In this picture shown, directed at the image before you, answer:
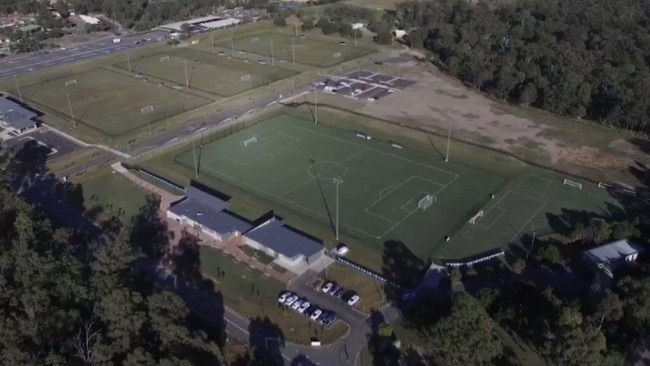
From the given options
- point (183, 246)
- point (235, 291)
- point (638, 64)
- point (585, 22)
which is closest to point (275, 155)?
point (183, 246)

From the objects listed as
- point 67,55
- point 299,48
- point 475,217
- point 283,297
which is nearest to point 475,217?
point 475,217

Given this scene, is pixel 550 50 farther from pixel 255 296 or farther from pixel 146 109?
pixel 255 296

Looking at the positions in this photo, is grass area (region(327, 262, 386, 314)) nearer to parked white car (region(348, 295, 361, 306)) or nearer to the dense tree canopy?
parked white car (region(348, 295, 361, 306))

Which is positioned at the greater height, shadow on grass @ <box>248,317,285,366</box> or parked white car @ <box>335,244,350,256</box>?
parked white car @ <box>335,244,350,256</box>

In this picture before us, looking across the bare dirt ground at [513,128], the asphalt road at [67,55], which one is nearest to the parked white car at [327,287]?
the bare dirt ground at [513,128]

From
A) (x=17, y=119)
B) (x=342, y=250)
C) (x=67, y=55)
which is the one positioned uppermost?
(x=342, y=250)

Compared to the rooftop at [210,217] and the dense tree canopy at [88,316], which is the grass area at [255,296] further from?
the dense tree canopy at [88,316]

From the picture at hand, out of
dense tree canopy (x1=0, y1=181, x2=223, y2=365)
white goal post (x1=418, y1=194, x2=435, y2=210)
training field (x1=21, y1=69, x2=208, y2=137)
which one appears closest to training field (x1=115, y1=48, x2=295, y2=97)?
training field (x1=21, y1=69, x2=208, y2=137)
